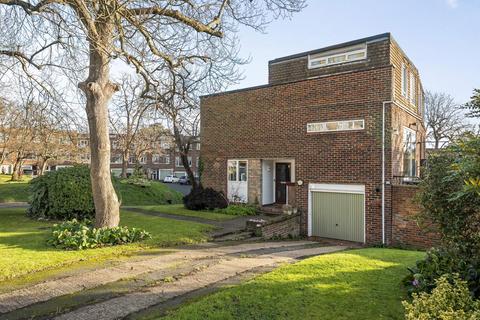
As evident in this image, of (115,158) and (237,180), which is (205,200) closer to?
(237,180)

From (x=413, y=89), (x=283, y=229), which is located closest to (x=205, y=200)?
(x=283, y=229)

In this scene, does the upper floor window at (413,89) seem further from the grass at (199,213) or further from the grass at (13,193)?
the grass at (13,193)

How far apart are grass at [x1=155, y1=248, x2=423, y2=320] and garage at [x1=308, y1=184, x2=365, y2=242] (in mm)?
7160

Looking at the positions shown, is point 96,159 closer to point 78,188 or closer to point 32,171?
point 78,188

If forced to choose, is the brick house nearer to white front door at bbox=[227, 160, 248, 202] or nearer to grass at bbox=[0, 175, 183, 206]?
white front door at bbox=[227, 160, 248, 202]

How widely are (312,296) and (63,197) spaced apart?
11.1 meters

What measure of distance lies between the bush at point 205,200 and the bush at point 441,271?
11144 mm

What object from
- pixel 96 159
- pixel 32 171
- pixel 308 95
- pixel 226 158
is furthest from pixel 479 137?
pixel 32 171

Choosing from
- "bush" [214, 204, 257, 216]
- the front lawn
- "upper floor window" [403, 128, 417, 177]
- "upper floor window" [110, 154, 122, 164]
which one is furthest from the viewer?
"upper floor window" [110, 154, 122, 164]

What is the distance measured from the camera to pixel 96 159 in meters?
9.91

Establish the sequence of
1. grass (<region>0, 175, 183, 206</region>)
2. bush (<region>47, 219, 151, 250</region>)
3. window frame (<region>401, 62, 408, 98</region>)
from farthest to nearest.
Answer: grass (<region>0, 175, 183, 206</region>) → window frame (<region>401, 62, 408, 98</region>) → bush (<region>47, 219, 151, 250</region>)

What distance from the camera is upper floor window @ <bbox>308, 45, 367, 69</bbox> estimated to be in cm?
1606

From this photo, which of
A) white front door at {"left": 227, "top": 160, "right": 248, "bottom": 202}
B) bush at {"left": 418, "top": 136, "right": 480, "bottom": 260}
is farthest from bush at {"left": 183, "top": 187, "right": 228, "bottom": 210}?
bush at {"left": 418, "top": 136, "right": 480, "bottom": 260}

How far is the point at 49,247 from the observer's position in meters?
8.67
